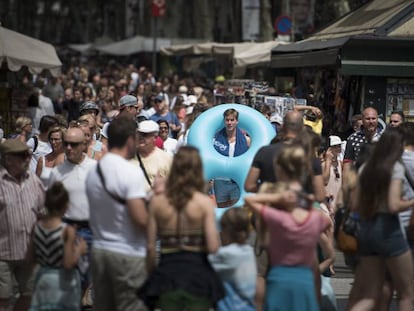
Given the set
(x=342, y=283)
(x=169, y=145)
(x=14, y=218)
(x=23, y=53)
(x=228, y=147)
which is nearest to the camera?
(x=14, y=218)

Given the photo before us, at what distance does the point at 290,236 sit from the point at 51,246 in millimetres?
1730

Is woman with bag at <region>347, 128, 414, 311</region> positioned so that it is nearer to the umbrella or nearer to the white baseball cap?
the white baseball cap

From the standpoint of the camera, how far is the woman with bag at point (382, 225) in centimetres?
846

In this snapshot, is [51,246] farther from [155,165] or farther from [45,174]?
[155,165]

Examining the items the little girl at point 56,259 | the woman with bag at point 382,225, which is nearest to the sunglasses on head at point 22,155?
the little girl at point 56,259

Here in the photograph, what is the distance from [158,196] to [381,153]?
1.90m

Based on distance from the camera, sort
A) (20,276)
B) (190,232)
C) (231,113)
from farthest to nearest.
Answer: (231,113), (20,276), (190,232)

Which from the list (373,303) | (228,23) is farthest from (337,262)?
(228,23)

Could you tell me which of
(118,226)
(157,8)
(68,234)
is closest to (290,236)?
(118,226)

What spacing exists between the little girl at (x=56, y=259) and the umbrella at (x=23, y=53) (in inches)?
381

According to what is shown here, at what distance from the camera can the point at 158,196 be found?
25.2ft

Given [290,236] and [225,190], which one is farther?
[225,190]

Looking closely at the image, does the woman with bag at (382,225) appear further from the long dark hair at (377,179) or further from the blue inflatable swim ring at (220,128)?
the blue inflatable swim ring at (220,128)

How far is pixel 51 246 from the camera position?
8117 millimetres
